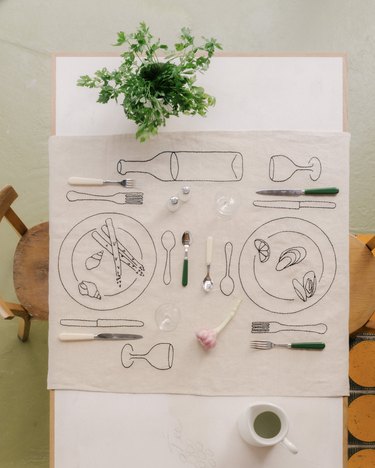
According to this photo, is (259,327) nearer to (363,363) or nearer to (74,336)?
(74,336)

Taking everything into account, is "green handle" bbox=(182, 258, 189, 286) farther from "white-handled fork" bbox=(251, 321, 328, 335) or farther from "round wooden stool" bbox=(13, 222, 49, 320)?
"round wooden stool" bbox=(13, 222, 49, 320)

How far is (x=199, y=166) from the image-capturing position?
1.33 meters

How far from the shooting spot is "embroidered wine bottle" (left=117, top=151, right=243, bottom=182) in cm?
132

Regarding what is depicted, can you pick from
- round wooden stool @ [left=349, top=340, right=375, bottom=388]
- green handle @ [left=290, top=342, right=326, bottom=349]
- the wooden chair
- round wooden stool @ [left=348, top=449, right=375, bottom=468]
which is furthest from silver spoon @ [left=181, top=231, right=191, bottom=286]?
round wooden stool @ [left=348, top=449, right=375, bottom=468]

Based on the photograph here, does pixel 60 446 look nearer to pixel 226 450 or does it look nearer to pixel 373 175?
pixel 226 450

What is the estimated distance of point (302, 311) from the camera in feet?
4.28

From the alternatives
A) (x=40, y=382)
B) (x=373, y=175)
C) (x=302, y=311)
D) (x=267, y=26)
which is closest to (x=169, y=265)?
(x=302, y=311)

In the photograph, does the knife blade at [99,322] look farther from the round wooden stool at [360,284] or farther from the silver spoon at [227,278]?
the round wooden stool at [360,284]

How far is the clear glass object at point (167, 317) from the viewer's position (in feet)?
4.22

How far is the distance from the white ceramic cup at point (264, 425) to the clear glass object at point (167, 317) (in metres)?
0.29

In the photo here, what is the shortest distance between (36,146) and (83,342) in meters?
1.06

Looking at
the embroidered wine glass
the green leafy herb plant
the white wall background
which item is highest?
the white wall background

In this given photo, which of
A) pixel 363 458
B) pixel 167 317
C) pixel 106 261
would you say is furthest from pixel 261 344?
pixel 363 458

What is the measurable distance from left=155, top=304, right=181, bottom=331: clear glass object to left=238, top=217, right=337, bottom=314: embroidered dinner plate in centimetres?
20
